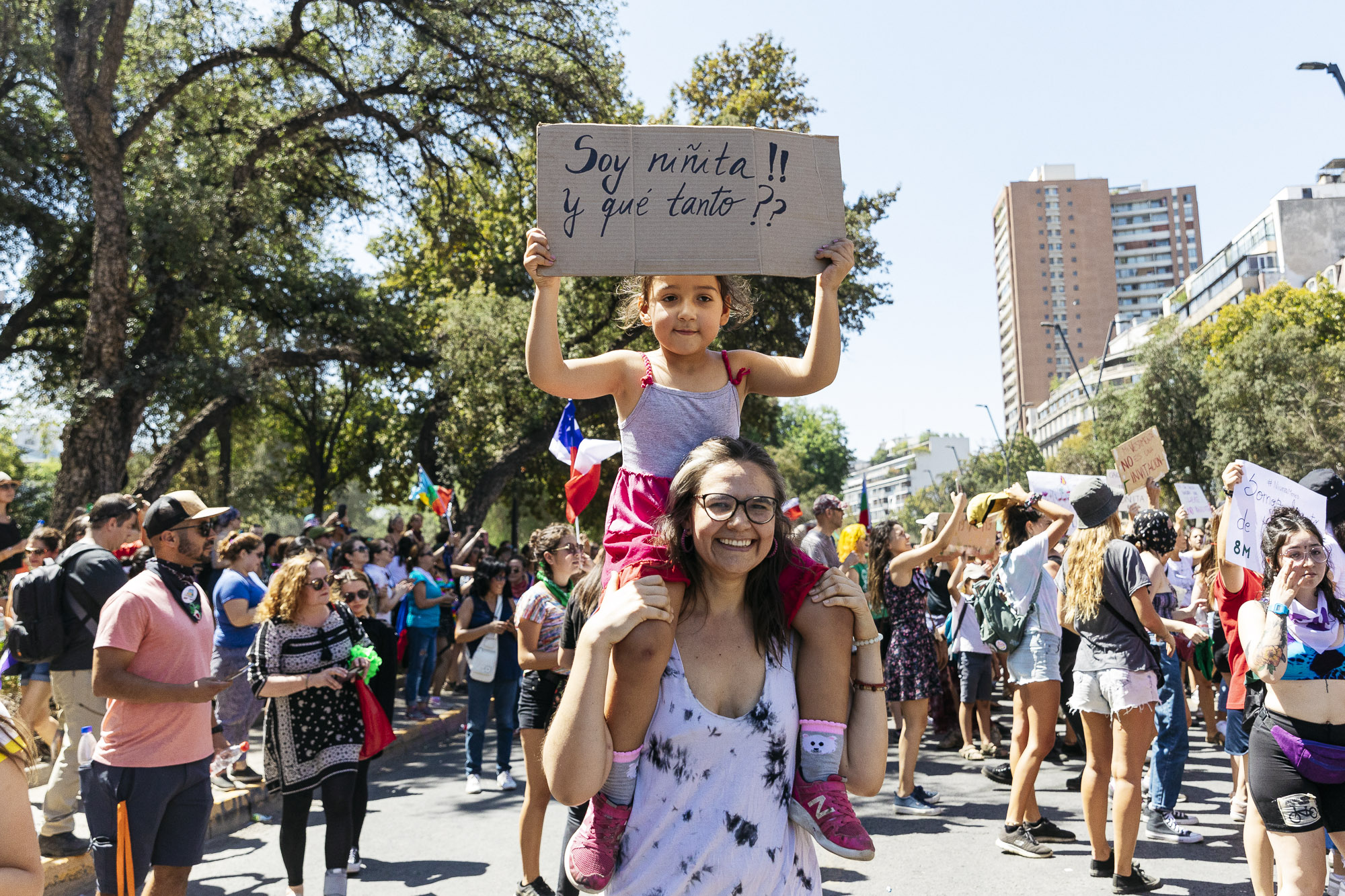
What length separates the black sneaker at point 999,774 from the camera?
8250 millimetres

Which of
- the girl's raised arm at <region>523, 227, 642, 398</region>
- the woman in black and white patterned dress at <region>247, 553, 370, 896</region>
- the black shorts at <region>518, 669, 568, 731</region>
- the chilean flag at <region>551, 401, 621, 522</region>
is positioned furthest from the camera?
the chilean flag at <region>551, 401, 621, 522</region>

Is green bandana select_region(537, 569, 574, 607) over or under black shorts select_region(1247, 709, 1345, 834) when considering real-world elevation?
over

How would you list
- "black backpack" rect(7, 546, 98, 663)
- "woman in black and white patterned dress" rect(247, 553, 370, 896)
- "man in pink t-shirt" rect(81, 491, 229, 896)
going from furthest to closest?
1. "black backpack" rect(7, 546, 98, 663)
2. "woman in black and white patterned dress" rect(247, 553, 370, 896)
3. "man in pink t-shirt" rect(81, 491, 229, 896)

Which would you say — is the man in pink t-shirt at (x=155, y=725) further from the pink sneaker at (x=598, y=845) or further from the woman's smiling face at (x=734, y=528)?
the woman's smiling face at (x=734, y=528)

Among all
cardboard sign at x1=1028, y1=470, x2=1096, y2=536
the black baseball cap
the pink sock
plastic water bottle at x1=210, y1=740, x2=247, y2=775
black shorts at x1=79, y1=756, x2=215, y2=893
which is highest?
cardboard sign at x1=1028, y1=470, x2=1096, y2=536

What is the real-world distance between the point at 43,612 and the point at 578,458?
3423 mm

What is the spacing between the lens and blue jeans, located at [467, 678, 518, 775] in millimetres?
8367

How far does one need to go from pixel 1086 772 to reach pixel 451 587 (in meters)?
10.6

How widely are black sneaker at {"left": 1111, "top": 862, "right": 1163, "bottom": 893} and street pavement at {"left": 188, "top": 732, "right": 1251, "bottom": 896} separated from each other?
71mm

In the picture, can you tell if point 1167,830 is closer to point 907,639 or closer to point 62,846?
point 907,639

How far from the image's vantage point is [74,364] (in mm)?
17422

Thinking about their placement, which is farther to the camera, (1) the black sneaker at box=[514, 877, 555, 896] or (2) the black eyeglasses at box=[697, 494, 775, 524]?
(1) the black sneaker at box=[514, 877, 555, 896]

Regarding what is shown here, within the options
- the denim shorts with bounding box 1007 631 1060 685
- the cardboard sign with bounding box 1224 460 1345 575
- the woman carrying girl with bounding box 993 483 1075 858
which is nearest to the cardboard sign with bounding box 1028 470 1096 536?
the woman carrying girl with bounding box 993 483 1075 858

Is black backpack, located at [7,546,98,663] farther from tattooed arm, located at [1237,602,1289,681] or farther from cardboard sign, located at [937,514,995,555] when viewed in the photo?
cardboard sign, located at [937,514,995,555]
